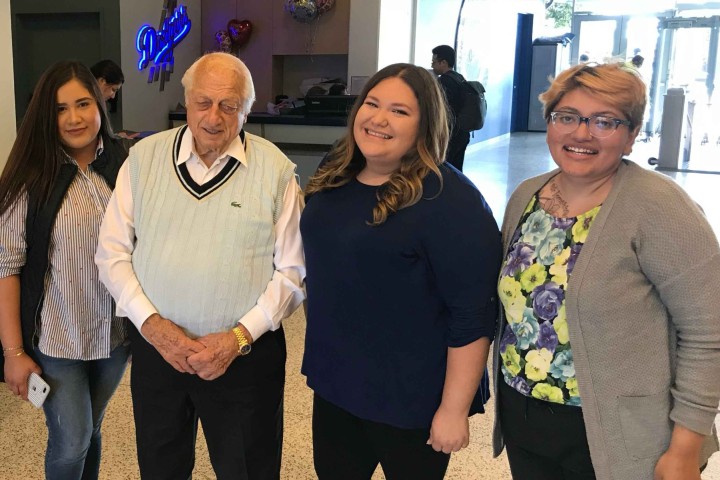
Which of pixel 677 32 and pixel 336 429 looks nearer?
pixel 336 429

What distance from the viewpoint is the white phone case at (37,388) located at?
1.69 m

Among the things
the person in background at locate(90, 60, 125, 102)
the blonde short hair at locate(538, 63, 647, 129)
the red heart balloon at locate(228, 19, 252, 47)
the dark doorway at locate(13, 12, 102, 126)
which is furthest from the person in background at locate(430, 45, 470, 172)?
the blonde short hair at locate(538, 63, 647, 129)

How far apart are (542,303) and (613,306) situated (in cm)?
14

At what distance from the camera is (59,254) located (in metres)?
1.66

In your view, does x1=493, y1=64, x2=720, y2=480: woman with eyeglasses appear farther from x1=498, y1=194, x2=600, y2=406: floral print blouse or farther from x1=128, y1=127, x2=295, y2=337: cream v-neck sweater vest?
x1=128, y1=127, x2=295, y2=337: cream v-neck sweater vest

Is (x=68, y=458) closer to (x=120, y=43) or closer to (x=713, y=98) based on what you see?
(x=120, y=43)

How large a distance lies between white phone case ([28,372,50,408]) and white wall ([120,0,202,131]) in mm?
5539

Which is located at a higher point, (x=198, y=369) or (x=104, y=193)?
(x=104, y=193)

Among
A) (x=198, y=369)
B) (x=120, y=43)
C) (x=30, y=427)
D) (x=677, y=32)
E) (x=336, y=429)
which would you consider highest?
(x=677, y=32)

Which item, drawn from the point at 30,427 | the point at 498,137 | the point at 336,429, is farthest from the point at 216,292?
the point at 498,137

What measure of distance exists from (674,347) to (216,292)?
0.99 m

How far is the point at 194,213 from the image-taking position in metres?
1.55

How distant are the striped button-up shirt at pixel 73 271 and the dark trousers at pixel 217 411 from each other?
0.13 metres

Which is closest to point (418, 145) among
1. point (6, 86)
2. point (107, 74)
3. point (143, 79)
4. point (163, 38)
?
point (6, 86)
